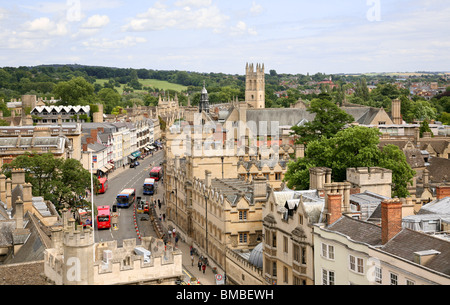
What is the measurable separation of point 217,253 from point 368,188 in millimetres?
12466

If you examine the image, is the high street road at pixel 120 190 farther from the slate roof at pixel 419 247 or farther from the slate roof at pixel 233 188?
the slate roof at pixel 419 247

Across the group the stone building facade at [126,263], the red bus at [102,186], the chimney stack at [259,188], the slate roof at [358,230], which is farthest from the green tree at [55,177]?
the slate roof at [358,230]

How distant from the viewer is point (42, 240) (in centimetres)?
3241

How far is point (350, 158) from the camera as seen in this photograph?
5322cm

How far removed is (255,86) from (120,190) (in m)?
70.3

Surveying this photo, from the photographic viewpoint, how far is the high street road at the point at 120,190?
5912cm

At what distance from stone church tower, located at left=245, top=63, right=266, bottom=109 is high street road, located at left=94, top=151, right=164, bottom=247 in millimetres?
29262

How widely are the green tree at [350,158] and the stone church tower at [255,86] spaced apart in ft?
302

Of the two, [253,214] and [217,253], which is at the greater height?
[253,214]

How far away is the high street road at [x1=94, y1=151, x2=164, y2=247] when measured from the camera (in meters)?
59.1

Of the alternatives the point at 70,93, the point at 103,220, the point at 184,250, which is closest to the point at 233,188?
the point at 184,250

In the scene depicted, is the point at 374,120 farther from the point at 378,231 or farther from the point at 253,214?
the point at 378,231

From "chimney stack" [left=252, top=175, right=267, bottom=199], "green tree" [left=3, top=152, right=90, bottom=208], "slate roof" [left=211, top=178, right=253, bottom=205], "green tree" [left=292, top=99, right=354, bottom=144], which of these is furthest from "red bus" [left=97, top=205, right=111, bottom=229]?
"green tree" [left=292, top=99, right=354, bottom=144]
